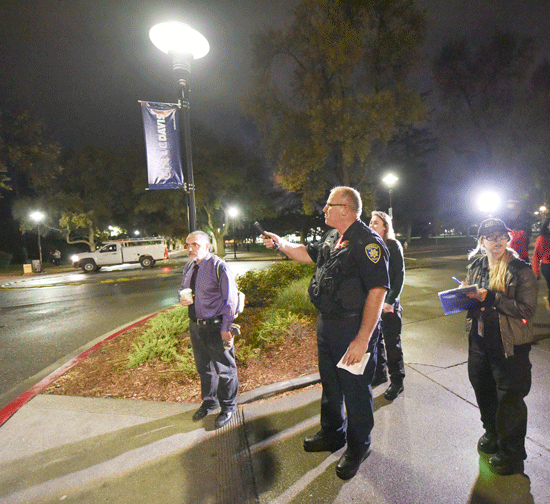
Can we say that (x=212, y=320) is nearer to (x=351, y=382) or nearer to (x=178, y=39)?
(x=351, y=382)

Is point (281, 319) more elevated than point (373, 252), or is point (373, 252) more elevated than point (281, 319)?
point (373, 252)

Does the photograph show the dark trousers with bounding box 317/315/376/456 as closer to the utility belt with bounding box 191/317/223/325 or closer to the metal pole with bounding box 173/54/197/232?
the utility belt with bounding box 191/317/223/325

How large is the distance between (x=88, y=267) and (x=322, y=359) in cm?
2313

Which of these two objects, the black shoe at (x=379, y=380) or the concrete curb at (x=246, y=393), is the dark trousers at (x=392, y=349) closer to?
the black shoe at (x=379, y=380)

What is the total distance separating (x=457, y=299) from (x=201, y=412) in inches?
102

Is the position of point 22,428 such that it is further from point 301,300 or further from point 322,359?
point 301,300

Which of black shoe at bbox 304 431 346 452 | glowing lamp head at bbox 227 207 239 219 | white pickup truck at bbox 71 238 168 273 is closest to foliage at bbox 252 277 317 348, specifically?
black shoe at bbox 304 431 346 452

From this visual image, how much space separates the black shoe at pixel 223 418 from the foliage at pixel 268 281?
3766mm

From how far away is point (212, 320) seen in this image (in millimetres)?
3121

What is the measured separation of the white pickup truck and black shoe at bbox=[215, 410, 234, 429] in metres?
21.4

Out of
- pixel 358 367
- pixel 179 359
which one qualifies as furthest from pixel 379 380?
pixel 179 359

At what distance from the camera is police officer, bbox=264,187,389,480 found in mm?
2209

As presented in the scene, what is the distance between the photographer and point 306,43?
13930mm

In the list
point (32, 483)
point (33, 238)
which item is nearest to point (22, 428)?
point (32, 483)
